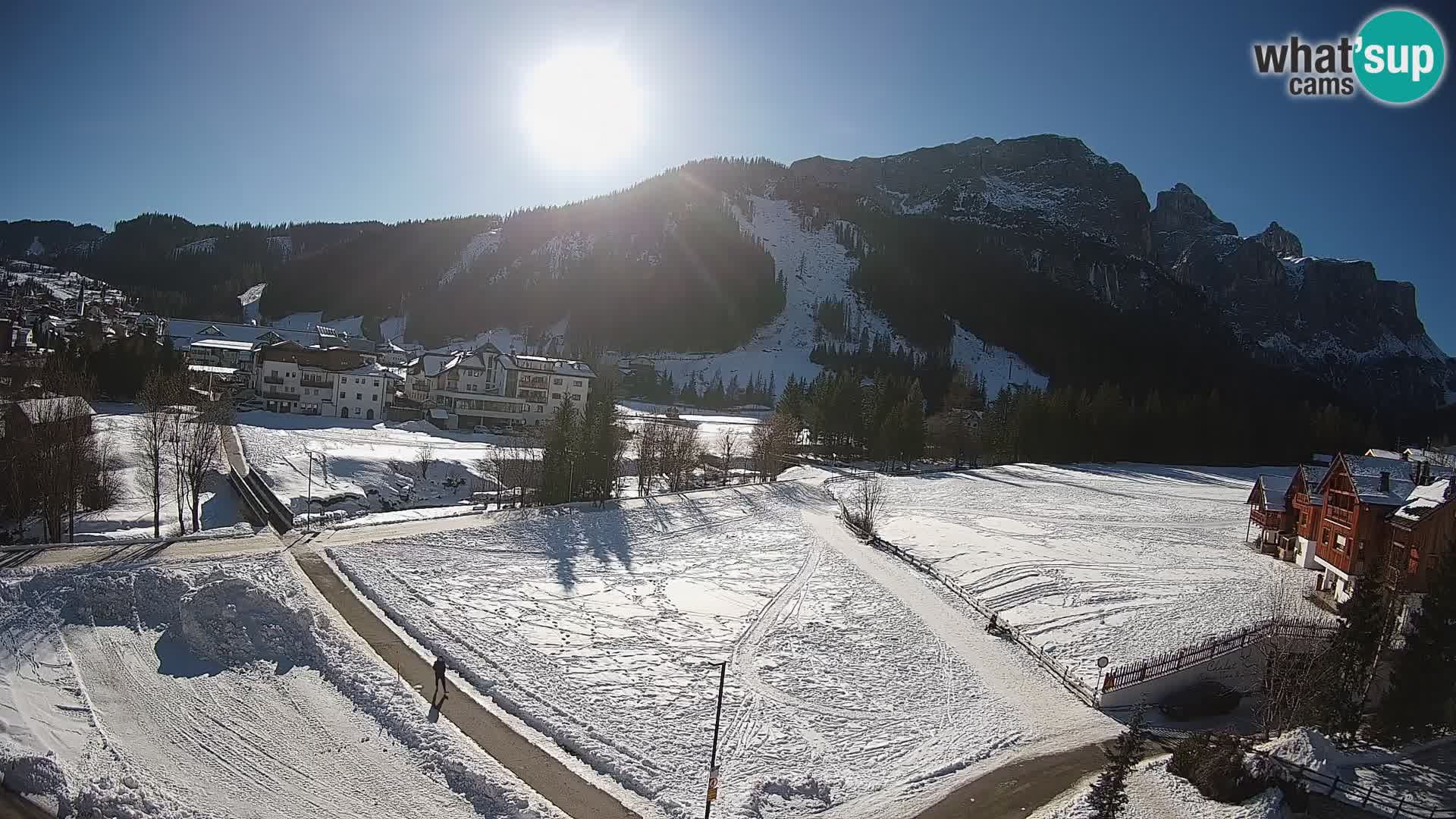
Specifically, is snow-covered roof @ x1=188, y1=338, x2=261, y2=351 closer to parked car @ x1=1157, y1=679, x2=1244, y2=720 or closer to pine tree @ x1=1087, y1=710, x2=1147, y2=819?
parked car @ x1=1157, y1=679, x2=1244, y2=720

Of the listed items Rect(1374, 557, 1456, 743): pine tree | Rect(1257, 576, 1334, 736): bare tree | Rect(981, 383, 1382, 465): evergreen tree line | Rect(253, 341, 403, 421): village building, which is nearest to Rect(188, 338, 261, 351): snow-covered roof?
Rect(253, 341, 403, 421): village building

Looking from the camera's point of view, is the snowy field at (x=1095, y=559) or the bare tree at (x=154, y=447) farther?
the bare tree at (x=154, y=447)

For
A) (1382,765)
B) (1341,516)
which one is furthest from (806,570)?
(1341,516)

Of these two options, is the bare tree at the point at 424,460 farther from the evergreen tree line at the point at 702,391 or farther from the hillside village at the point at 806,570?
the evergreen tree line at the point at 702,391

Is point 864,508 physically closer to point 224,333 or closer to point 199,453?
point 199,453

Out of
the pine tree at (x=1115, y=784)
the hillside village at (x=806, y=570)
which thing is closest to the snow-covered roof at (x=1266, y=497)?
the hillside village at (x=806, y=570)

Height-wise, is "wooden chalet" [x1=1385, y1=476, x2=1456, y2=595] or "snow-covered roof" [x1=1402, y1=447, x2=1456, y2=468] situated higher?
"snow-covered roof" [x1=1402, y1=447, x2=1456, y2=468]
